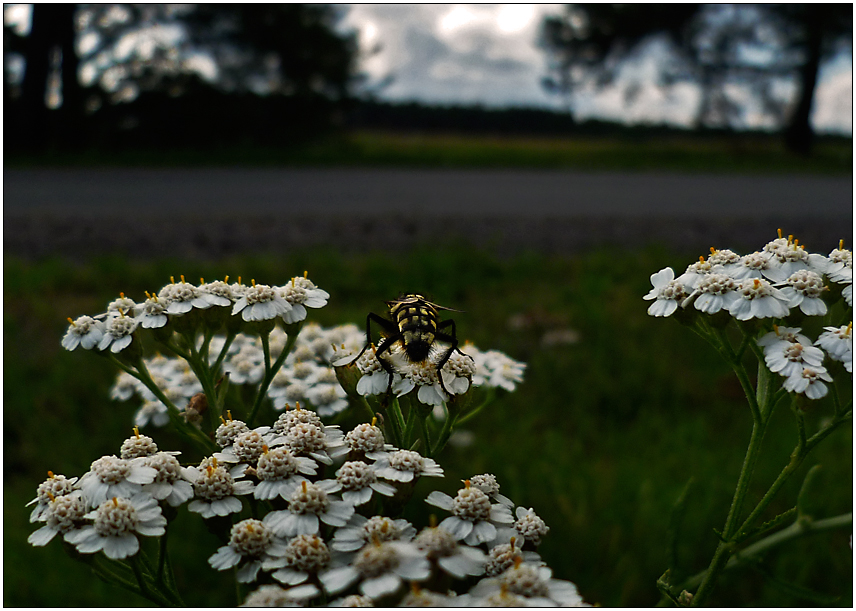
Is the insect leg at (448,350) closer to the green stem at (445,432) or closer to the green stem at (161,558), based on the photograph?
the green stem at (445,432)

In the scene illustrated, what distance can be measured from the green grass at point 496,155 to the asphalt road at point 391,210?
5.26 ft

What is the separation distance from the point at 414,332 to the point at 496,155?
19395 mm

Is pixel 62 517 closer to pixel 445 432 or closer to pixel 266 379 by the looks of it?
pixel 266 379

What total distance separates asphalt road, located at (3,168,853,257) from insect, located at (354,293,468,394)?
588 cm

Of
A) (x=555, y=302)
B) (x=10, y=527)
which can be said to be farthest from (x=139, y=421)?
(x=555, y=302)

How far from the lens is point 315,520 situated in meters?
1.22

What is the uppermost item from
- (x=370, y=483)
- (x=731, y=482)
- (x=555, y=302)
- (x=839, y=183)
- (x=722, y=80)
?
(x=722, y=80)

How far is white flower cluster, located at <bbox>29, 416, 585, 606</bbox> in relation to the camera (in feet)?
3.50

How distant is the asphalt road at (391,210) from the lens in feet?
28.8

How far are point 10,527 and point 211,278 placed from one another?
3.05 metres

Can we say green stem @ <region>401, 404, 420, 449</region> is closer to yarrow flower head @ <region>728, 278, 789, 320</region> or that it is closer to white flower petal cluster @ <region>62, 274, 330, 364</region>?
white flower petal cluster @ <region>62, 274, 330, 364</region>

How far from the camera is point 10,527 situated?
3496 millimetres

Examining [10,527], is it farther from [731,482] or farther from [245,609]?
[731,482]

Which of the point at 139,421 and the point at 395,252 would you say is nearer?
the point at 139,421
